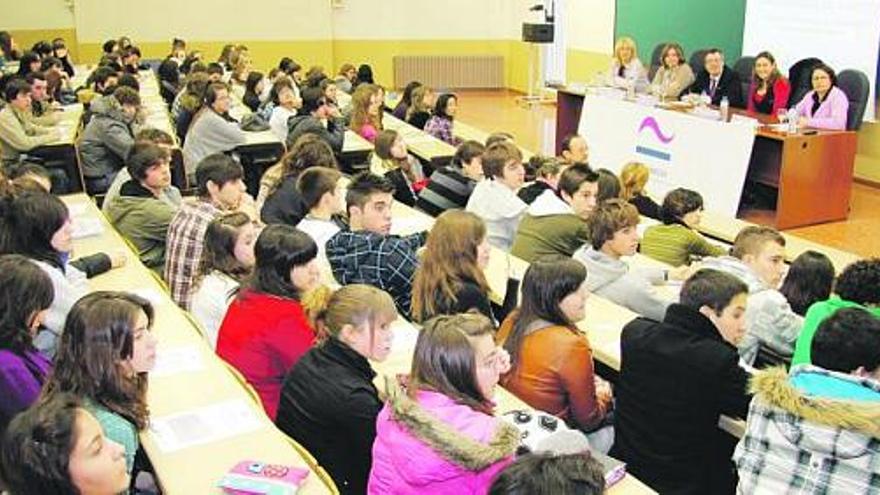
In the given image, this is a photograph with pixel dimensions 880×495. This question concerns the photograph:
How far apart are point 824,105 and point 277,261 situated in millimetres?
6208

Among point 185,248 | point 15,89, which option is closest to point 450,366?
point 185,248

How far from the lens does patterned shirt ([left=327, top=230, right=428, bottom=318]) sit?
4.02 metres

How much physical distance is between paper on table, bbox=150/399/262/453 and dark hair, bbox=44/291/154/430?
0.10m

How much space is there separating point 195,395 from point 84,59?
13.4 metres

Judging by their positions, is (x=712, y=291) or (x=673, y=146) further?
(x=673, y=146)

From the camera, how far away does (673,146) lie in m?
8.07

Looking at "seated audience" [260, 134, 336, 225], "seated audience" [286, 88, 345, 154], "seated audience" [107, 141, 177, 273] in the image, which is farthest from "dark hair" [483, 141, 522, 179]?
"seated audience" [286, 88, 345, 154]

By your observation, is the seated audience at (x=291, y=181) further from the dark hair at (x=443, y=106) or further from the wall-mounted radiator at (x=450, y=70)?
the wall-mounted radiator at (x=450, y=70)

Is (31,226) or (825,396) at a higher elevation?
(31,226)

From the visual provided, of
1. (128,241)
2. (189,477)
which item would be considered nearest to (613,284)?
(189,477)

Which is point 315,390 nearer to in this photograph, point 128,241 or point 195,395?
point 195,395

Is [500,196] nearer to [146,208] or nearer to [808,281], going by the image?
[808,281]

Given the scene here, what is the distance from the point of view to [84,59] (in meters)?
14.8

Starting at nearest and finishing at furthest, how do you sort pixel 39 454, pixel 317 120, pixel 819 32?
1. pixel 39 454
2. pixel 317 120
3. pixel 819 32
